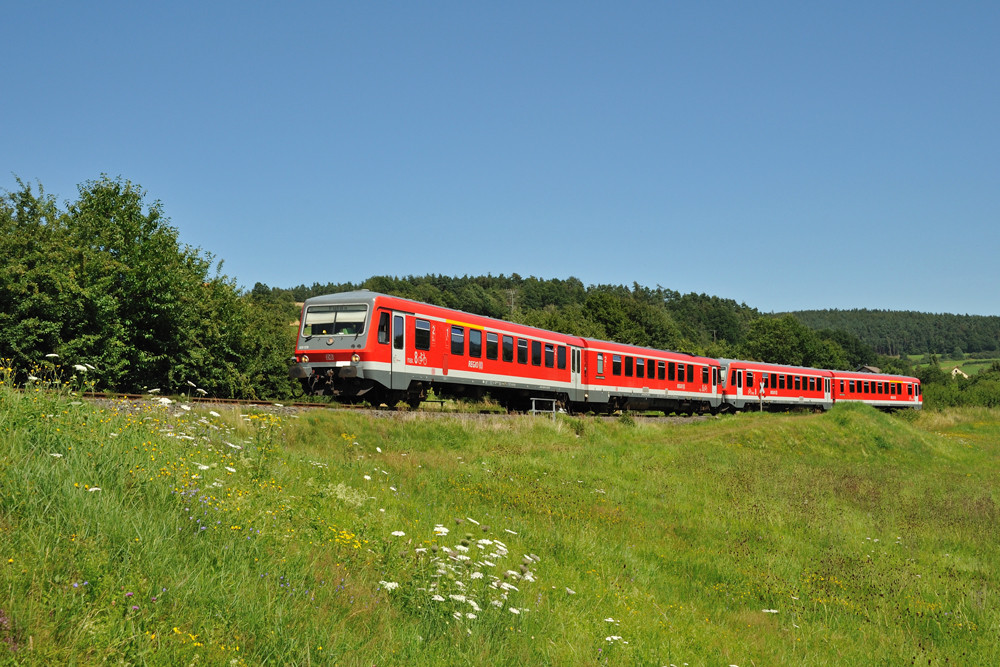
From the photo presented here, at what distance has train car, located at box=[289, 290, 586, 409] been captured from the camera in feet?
67.0

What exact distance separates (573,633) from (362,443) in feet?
29.6

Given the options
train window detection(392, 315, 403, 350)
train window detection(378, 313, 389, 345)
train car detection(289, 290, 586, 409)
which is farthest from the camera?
train window detection(392, 315, 403, 350)

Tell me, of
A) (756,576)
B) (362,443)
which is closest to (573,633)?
(756,576)

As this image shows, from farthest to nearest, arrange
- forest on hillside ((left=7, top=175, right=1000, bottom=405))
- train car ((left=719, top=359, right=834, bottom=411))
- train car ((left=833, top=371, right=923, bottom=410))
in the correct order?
A: train car ((left=833, top=371, right=923, bottom=410)), train car ((left=719, top=359, right=834, bottom=411)), forest on hillside ((left=7, top=175, right=1000, bottom=405))

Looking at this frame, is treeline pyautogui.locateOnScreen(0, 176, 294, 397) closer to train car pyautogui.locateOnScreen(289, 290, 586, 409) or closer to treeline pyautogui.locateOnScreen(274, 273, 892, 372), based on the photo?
train car pyautogui.locateOnScreen(289, 290, 586, 409)

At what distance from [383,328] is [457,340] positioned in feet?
11.9

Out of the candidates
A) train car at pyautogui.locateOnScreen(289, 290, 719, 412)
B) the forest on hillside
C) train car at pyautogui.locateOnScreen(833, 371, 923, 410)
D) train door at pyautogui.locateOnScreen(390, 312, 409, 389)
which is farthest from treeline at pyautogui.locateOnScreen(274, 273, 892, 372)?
train door at pyautogui.locateOnScreen(390, 312, 409, 389)

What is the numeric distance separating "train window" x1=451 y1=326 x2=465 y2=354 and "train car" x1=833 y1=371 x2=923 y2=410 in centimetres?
3969

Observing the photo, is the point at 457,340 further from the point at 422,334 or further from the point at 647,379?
the point at 647,379

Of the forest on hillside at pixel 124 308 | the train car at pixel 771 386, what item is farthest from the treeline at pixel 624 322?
the forest on hillside at pixel 124 308

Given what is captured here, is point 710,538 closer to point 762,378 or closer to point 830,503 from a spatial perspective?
point 830,503

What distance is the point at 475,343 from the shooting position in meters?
24.7

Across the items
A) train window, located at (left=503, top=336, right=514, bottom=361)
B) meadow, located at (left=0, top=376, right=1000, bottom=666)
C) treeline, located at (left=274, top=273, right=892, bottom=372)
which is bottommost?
meadow, located at (left=0, top=376, right=1000, bottom=666)

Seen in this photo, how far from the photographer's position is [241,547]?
5.73 meters
